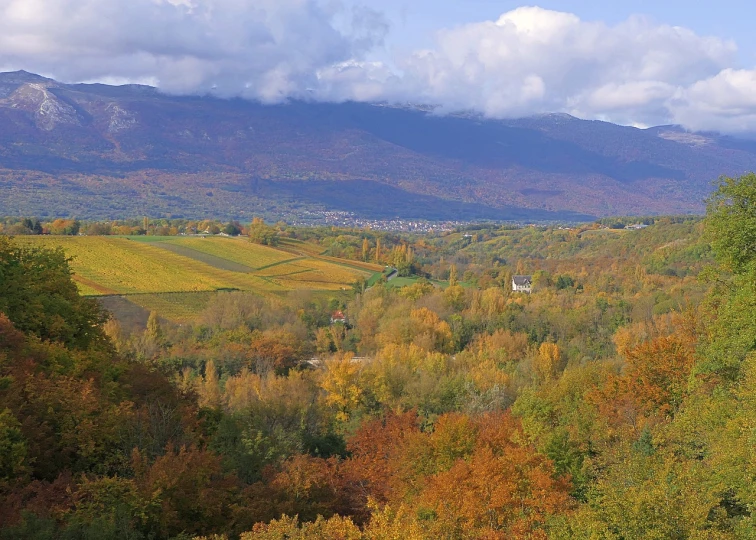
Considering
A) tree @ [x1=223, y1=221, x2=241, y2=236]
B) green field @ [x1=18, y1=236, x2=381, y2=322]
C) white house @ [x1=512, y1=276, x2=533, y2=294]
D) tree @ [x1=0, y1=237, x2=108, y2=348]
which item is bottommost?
white house @ [x1=512, y1=276, x2=533, y2=294]

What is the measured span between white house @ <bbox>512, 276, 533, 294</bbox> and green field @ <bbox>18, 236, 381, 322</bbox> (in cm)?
1751

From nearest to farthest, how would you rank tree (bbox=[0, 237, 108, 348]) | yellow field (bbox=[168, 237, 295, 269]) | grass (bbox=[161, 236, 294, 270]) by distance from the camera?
1. tree (bbox=[0, 237, 108, 348])
2. grass (bbox=[161, 236, 294, 270])
3. yellow field (bbox=[168, 237, 295, 269])

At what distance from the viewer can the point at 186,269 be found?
81000mm

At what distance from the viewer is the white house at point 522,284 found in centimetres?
9531

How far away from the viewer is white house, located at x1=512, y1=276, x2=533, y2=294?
95312 mm

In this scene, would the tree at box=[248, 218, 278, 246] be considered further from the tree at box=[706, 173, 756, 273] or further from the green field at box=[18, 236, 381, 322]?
the tree at box=[706, 173, 756, 273]

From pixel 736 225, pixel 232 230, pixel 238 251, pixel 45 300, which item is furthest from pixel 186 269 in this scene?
pixel 736 225

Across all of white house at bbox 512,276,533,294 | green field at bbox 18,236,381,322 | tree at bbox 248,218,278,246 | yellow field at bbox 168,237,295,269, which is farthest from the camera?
tree at bbox 248,218,278,246

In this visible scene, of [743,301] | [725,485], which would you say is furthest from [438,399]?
[725,485]

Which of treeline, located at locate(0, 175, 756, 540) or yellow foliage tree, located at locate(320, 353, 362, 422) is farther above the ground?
treeline, located at locate(0, 175, 756, 540)

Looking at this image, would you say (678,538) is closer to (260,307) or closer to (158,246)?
(260,307)

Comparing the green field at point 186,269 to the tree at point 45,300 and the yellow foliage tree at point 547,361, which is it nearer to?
the yellow foliage tree at point 547,361

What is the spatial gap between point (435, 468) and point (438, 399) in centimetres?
2128

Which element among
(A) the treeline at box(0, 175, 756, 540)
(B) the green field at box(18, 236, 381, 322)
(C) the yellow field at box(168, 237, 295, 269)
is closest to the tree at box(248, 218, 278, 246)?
(C) the yellow field at box(168, 237, 295, 269)
